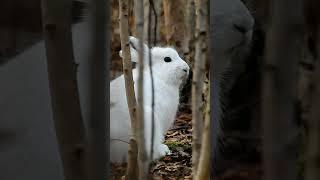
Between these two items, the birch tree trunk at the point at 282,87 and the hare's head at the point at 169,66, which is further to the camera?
the hare's head at the point at 169,66

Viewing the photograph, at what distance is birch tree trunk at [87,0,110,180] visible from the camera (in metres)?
0.76

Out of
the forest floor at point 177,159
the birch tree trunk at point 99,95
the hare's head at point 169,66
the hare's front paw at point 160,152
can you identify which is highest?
the birch tree trunk at point 99,95

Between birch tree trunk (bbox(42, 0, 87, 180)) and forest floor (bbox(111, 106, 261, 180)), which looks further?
forest floor (bbox(111, 106, 261, 180))

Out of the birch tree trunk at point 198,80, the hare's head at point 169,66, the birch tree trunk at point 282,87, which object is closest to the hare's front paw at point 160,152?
the hare's head at point 169,66

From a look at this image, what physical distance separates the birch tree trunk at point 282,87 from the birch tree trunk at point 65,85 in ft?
0.85

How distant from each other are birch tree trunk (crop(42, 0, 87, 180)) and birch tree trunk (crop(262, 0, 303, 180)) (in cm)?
26

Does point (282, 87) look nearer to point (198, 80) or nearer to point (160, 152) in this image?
point (198, 80)

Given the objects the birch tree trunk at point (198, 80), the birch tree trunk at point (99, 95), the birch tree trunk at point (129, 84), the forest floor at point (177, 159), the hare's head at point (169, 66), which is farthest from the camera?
the hare's head at point (169, 66)

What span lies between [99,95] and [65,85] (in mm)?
47

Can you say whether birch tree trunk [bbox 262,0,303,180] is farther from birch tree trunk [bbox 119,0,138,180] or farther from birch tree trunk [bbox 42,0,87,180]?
birch tree trunk [bbox 119,0,138,180]

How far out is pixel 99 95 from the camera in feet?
2.56

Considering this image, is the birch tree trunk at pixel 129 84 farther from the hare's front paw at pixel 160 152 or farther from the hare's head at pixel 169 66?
the hare's head at pixel 169 66

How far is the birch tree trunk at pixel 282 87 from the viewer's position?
63 cm

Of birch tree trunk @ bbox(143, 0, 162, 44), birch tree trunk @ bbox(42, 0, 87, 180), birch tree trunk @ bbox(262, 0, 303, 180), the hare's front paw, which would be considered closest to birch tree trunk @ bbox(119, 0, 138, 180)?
birch tree trunk @ bbox(143, 0, 162, 44)
